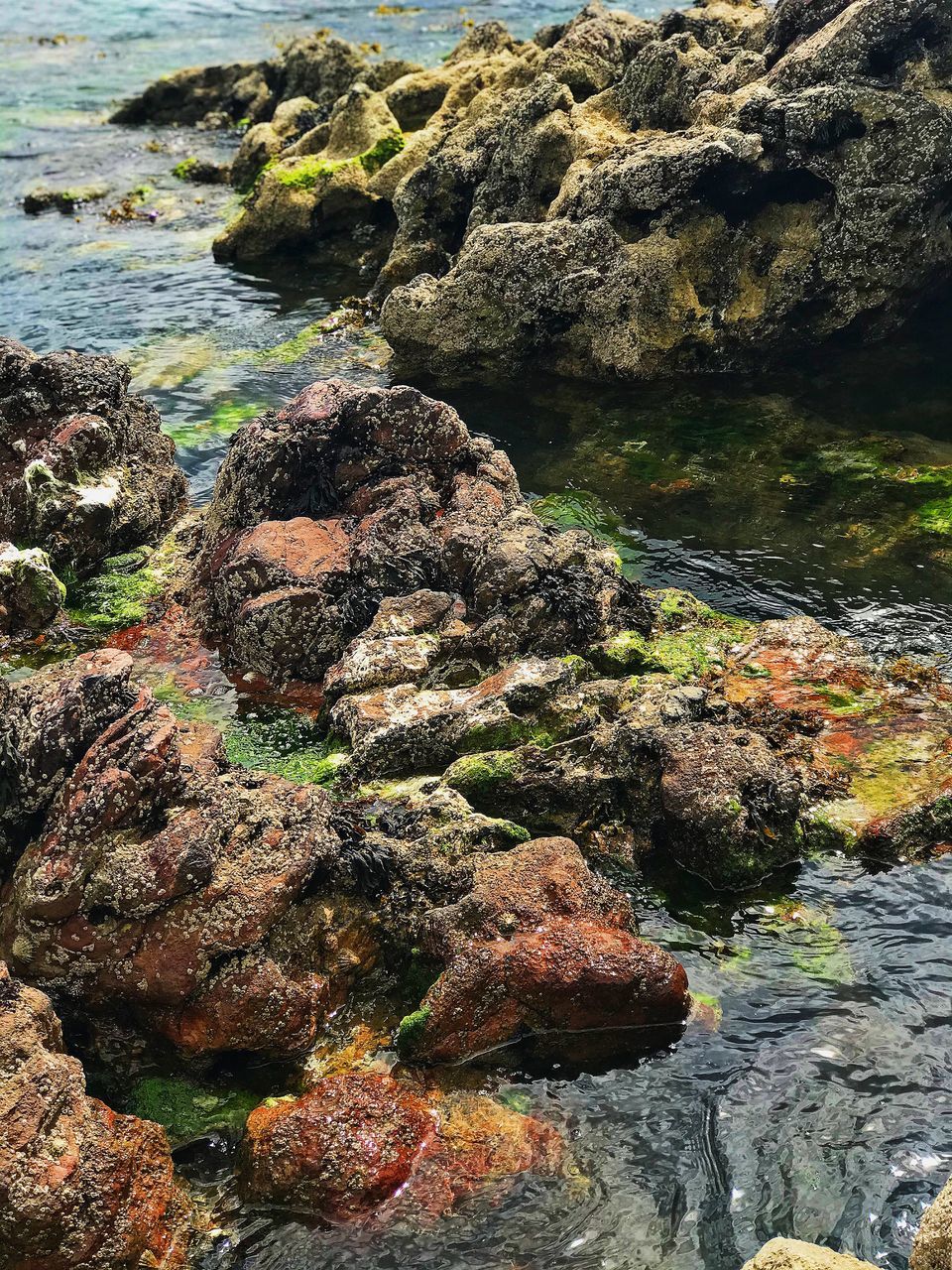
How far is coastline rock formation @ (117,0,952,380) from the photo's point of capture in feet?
49.6

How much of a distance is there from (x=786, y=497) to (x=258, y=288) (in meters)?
12.8

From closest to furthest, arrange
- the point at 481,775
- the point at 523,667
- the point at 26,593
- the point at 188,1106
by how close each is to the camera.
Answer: the point at 188,1106 < the point at 481,775 < the point at 523,667 < the point at 26,593

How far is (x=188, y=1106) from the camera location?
22.4 feet

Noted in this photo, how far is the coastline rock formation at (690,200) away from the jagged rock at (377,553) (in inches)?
189

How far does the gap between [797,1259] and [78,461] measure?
1129 cm

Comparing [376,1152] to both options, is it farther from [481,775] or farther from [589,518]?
[589,518]

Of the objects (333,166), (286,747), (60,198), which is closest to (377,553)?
(286,747)

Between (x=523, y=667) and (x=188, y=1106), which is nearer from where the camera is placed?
(x=188, y=1106)

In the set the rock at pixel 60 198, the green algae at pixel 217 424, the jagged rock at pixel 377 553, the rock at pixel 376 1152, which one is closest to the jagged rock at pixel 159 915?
the rock at pixel 376 1152

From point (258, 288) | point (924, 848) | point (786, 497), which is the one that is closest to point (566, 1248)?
point (924, 848)

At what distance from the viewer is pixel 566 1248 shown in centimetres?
584

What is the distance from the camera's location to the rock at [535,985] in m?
6.87

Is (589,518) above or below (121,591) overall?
below

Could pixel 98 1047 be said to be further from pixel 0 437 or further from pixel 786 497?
pixel 786 497
